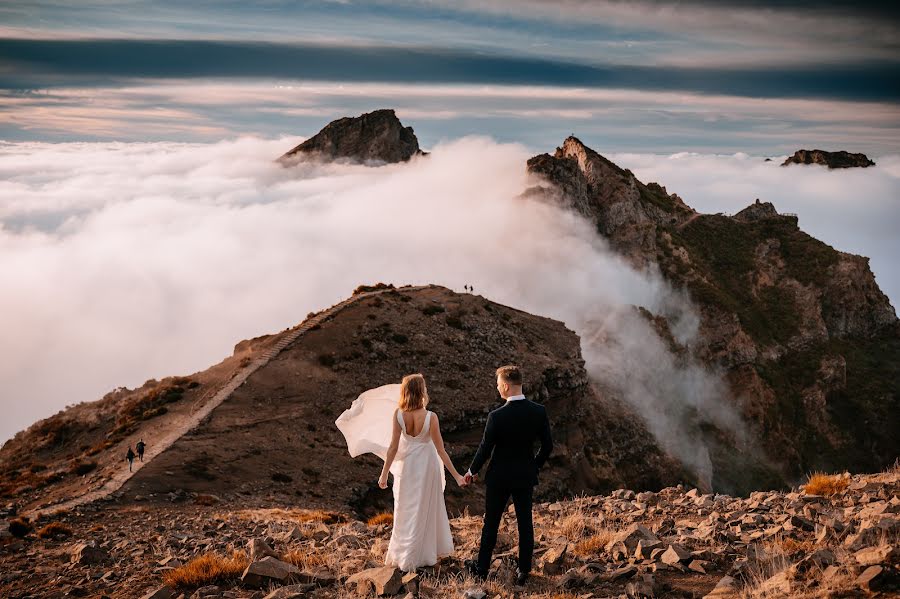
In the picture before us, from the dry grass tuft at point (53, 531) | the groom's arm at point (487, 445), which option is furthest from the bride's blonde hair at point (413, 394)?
the dry grass tuft at point (53, 531)

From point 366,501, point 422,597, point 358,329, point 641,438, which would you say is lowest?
point 641,438

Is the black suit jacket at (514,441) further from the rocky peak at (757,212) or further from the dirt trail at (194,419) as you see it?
the rocky peak at (757,212)

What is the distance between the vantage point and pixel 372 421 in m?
11.5

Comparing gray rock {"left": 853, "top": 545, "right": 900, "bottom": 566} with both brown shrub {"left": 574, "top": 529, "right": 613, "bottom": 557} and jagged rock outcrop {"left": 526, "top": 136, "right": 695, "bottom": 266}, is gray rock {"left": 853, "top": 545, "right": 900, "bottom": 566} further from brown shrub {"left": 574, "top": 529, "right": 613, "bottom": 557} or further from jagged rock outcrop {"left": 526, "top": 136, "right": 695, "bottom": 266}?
jagged rock outcrop {"left": 526, "top": 136, "right": 695, "bottom": 266}

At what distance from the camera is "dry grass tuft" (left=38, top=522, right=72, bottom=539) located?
18891mm

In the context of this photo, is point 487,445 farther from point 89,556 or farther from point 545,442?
point 89,556

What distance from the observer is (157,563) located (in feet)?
41.9

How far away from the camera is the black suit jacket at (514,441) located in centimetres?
928

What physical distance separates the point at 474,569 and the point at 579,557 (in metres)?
1.79

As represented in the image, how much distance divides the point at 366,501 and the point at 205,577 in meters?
25.8

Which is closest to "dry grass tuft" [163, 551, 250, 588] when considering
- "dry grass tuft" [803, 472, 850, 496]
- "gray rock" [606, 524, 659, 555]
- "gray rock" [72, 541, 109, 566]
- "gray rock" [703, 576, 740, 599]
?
"gray rock" [72, 541, 109, 566]

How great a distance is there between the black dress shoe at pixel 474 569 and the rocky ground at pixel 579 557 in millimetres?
138

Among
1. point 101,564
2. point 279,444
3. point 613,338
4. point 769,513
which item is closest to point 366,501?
point 279,444

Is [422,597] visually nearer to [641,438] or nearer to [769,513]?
[769,513]
